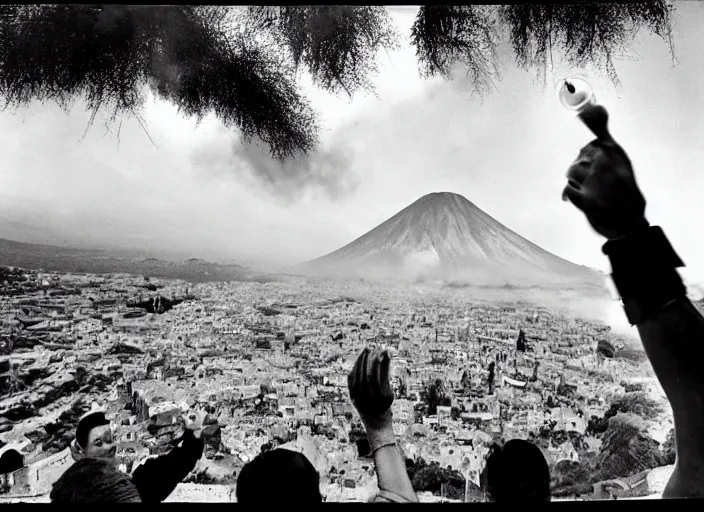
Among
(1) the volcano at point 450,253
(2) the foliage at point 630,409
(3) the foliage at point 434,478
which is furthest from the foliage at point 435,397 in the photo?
(2) the foliage at point 630,409

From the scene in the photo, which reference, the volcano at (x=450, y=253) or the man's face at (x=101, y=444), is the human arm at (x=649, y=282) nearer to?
the volcano at (x=450, y=253)

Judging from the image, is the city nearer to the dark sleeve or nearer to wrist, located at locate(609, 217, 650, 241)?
the dark sleeve

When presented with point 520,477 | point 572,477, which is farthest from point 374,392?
point 572,477

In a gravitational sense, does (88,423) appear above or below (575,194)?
below

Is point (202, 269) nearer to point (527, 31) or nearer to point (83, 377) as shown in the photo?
point (83, 377)

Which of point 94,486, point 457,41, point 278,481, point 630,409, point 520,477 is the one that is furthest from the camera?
point 457,41

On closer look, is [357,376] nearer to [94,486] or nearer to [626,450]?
[94,486]
